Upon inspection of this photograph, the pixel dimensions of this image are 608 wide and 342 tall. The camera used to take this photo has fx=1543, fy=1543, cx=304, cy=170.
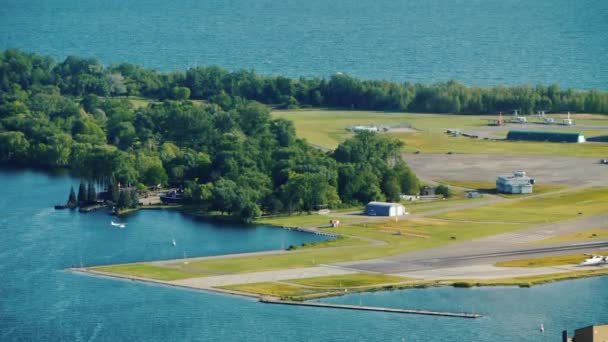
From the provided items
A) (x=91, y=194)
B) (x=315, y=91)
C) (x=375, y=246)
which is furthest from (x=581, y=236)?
(x=315, y=91)

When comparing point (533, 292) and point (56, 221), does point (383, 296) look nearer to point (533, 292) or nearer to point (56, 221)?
point (533, 292)

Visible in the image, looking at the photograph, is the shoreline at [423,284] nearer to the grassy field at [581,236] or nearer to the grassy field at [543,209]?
the grassy field at [581,236]

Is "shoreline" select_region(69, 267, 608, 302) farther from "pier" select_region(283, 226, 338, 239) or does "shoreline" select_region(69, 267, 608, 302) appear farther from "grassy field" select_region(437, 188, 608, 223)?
"grassy field" select_region(437, 188, 608, 223)

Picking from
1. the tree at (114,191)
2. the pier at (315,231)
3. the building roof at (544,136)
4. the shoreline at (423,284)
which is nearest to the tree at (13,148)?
the tree at (114,191)

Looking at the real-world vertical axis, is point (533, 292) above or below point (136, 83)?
below

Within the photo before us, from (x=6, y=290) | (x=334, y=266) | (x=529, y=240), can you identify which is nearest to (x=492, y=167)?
(x=529, y=240)

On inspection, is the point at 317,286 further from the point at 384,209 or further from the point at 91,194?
the point at 91,194

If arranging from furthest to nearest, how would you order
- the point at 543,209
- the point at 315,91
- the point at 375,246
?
1. the point at 315,91
2. the point at 543,209
3. the point at 375,246
